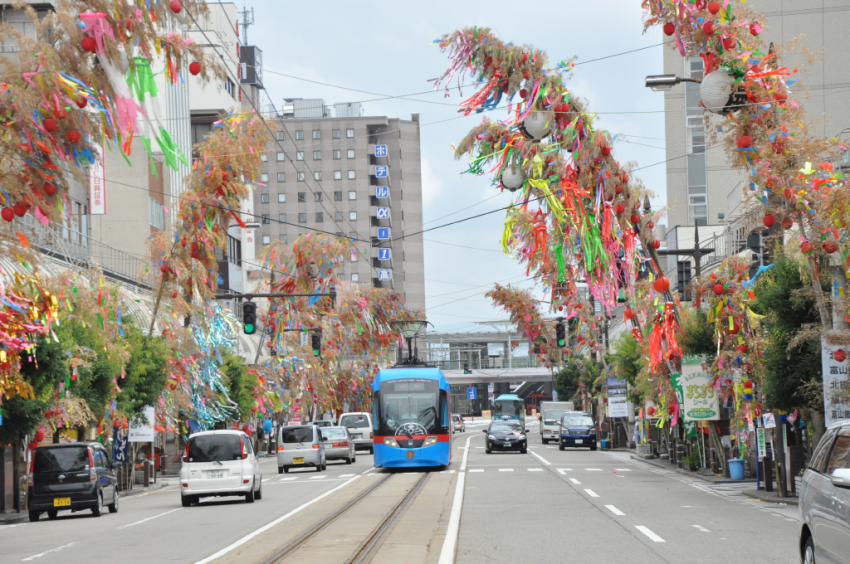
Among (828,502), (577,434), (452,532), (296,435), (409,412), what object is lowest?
(577,434)

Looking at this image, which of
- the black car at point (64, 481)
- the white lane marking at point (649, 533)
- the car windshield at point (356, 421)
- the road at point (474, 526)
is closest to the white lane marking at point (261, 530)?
the road at point (474, 526)

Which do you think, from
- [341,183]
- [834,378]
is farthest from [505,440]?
[341,183]

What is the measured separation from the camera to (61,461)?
2419 centimetres

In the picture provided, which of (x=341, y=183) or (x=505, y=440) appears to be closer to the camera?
(x=505, y=440)

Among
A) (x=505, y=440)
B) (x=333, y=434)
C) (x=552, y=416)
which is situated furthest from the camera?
(x=552, y=416)

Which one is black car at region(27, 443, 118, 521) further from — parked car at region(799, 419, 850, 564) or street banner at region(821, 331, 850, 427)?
parked car at region(799, 419, 850, 564)

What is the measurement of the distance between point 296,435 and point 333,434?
6155 millimetres

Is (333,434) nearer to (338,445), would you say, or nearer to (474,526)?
(338,445)

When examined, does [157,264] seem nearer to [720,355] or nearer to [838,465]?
[720,355]

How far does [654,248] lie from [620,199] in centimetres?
238

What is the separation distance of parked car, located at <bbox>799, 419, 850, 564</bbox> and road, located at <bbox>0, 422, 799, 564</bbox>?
2732mm

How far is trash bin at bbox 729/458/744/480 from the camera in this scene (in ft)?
96.3

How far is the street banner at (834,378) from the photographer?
18.9 meters

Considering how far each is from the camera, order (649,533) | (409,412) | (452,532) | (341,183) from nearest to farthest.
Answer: (649,533) → (452,532) → (409,412) → (341,183)
